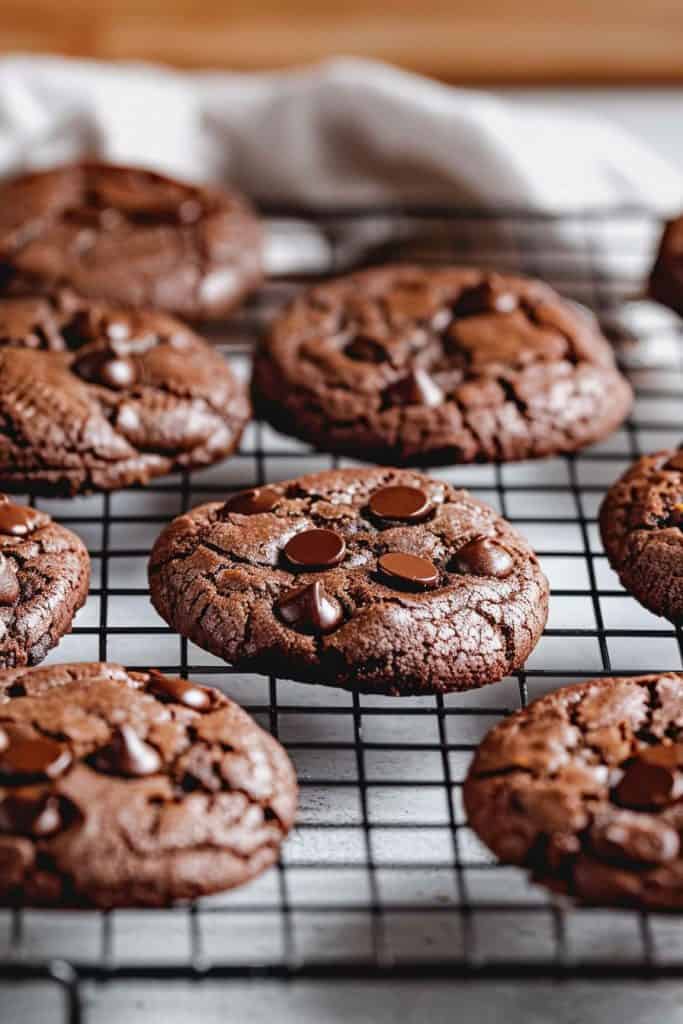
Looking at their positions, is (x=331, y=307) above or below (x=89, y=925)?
above

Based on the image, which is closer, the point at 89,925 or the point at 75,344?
the point at 89,925

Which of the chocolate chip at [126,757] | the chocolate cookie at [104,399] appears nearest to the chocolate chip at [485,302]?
the chocolate cookie at [104,399]

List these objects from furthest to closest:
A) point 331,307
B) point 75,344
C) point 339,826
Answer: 1. point 331,307
2. point 75,344
3. point 339,826

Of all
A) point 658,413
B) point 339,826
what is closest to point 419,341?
point 658,413

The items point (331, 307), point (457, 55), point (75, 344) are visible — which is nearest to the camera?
point (75, 344)

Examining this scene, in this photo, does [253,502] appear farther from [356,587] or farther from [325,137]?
[325,137]

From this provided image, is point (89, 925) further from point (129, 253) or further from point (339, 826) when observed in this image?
point (129, 253)
